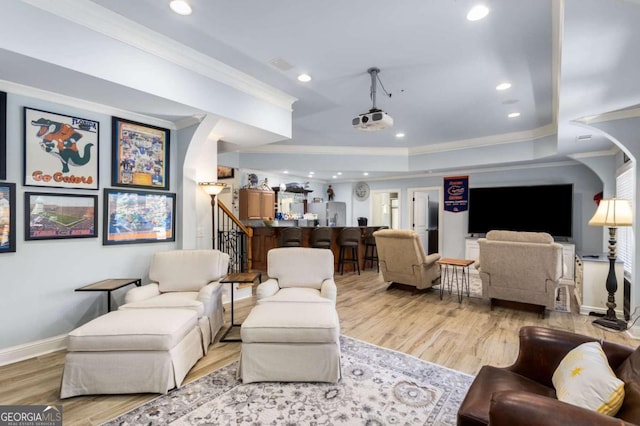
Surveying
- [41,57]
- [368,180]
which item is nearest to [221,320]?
[41,57]

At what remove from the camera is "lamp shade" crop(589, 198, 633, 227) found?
10.8 ft

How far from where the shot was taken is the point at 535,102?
4.18 m

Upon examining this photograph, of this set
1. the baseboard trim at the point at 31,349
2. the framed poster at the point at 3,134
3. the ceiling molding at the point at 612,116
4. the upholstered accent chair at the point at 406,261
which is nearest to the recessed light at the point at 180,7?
the framed poster at the point at 3,134

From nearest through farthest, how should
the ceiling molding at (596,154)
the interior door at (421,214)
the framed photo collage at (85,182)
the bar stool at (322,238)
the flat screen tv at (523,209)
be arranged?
the framed photo collage at (85,182) → the ceiling molding at (596,154) → the flat screen tv at (523,209) → the bar stool at (322,238) → the interior door at (421,214)

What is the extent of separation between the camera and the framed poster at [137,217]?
3254 millimetres

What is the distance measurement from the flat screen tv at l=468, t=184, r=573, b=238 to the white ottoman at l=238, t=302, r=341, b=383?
5805mm

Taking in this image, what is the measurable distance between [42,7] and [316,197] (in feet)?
26.6

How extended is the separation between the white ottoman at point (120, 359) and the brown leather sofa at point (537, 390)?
200cm

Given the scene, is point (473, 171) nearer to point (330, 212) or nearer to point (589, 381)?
point (330, 212)

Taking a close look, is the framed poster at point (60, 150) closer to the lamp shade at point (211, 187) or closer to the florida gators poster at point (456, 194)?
the lamp shade at point (211, 187)

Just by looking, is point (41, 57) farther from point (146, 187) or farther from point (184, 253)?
point (184, 253)

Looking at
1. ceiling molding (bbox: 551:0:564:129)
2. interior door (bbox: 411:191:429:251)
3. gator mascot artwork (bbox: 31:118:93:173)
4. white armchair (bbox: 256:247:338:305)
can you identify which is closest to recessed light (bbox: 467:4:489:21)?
ceiling molding (bbox: 551:0:564:129)

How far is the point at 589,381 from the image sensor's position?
1.28 metres

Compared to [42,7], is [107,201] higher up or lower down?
lower down
